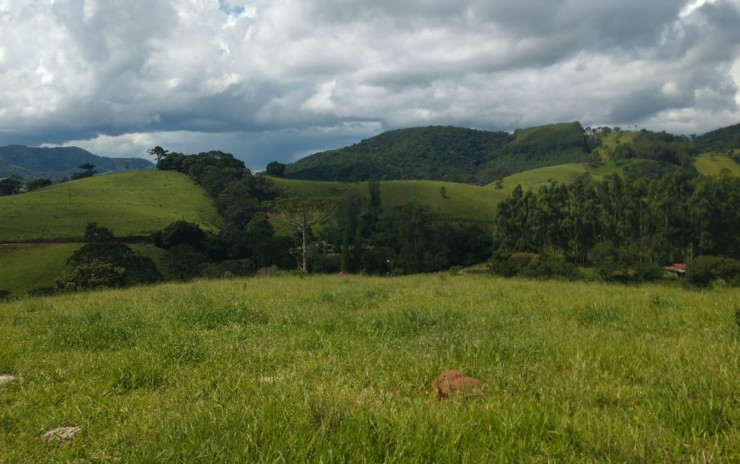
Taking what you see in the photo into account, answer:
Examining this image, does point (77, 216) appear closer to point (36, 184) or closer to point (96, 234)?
point (96, 234)

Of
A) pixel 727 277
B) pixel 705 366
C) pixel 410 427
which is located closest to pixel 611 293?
pixel 705 366

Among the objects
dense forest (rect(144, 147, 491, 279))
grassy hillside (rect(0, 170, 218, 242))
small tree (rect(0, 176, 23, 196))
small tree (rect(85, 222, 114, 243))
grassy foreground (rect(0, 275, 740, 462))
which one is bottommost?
dense forest (rect(144, 147, 491, 279))

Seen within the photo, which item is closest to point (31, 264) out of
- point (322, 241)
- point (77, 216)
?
point (77, 216)

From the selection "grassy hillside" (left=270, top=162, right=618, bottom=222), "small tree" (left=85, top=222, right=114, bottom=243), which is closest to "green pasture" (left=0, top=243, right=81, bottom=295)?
"small tree" (left=85, top=222, right=114, bottom=243)

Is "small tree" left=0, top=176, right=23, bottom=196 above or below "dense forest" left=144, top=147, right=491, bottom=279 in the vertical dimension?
above

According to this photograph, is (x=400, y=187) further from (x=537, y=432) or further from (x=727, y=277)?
(x=537, y=432)

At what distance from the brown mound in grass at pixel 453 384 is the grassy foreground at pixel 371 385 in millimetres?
140

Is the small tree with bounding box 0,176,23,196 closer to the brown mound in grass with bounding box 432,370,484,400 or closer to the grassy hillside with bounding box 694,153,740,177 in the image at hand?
the brown mound in grass with bounding box 432,370,484,400

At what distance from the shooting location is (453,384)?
14.5 feet

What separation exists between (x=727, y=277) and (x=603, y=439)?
53.3 m

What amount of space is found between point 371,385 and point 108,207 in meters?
107

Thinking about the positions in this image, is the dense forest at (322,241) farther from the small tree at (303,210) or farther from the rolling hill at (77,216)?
the rolling hill at (77,216)

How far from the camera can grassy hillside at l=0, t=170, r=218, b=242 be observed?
261 ft

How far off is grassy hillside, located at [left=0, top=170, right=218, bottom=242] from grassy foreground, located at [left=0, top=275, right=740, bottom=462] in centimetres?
8564
